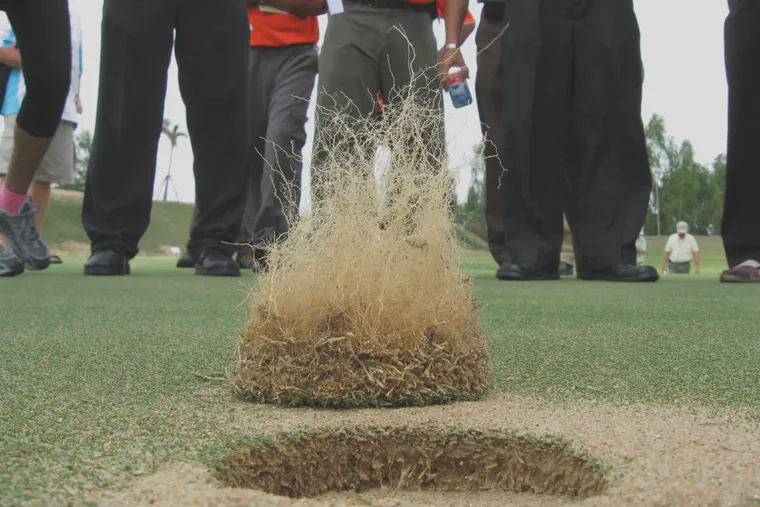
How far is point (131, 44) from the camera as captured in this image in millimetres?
4500

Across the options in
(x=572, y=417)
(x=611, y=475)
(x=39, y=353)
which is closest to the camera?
(x=611, y=475)

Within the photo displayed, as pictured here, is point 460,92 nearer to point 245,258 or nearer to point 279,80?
point 279,80

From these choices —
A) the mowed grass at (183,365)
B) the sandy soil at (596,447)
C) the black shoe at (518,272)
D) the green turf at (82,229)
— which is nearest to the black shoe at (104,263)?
the mowed grass at (183,365)

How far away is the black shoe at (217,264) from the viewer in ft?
16.0

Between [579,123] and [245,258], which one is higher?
A: [579,123]

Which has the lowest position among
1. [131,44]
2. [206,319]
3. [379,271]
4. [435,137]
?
[206,319]

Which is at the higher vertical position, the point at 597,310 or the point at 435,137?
the point at 435,137

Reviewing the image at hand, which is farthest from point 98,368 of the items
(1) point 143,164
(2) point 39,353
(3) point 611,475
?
(1) point 143,164

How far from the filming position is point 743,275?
455 cm

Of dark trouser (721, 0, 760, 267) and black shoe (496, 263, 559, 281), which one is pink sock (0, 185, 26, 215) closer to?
black shoe (496, 263, 559, 281)

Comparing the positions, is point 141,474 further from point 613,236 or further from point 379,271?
point 613,236

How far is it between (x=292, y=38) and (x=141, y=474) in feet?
16.0

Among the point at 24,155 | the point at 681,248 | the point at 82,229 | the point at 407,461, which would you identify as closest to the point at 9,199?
the point at 24,155

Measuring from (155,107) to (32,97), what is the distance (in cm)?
105
